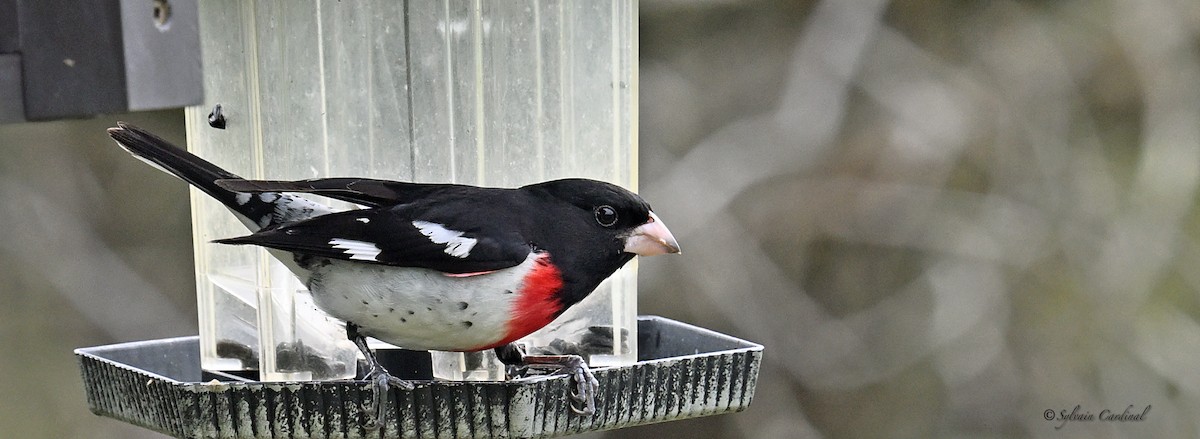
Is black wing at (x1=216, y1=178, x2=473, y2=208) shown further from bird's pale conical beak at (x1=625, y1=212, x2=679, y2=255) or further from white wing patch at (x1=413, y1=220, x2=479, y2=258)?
bird's pale conical beak at (x1=625, y1=212, x2=679, y2=255)

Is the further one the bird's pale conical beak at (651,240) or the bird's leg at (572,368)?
the bird's pale conical beak at (651,240)

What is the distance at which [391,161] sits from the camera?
3.16 meters

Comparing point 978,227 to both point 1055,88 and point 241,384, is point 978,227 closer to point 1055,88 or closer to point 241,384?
point 1055,88

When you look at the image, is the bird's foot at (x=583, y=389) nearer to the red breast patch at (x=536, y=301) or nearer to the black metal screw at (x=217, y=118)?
the red breast patch at (x=536, y=301)

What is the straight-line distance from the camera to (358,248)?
2.86 metres

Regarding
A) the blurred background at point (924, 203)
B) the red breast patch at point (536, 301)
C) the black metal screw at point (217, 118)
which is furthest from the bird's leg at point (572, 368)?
the blurred background at point (924, 203)

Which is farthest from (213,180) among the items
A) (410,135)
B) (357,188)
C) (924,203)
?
(924,203)

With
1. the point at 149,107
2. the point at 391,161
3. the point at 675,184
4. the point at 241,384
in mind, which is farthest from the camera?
the point at 675,184

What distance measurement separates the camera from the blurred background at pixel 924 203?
214 inches

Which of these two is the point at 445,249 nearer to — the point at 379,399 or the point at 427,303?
the point at 427,303

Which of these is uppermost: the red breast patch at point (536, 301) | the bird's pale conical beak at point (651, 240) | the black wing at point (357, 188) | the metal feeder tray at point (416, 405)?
the black wing at point (357, 188)

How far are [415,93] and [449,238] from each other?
0.41 metres

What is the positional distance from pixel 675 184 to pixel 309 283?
102 inches

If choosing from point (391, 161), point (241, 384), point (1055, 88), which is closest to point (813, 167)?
point (1055, 88)
